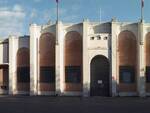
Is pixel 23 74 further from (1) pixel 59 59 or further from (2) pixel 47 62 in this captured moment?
(1) pixel 59 59

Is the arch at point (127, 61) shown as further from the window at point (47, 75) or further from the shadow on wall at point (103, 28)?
the window at point (47, 75)

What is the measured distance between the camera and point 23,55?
238ft

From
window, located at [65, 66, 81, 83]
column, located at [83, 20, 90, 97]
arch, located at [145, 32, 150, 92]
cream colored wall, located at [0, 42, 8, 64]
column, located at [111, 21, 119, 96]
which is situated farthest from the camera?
cream colored wall, located at [0, 42, 8, 64]

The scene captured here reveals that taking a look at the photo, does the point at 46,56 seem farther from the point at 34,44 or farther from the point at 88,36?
the point at 88,36

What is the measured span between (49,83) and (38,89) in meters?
2.05

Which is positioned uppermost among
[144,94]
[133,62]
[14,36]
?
[14,36]

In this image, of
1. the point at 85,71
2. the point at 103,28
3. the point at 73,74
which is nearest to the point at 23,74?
the point at 73,74

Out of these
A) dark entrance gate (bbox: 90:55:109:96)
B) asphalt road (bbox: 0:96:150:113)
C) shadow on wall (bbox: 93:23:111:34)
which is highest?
shadow on wall (bbox: 93:23:111:34)

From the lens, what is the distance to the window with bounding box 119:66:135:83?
66188mm

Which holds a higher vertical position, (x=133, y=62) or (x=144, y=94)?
(x=133, y=62)

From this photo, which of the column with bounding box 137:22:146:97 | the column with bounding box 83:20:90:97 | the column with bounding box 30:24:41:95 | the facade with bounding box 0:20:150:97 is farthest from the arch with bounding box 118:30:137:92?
the column with bounding box 30:24:41:95

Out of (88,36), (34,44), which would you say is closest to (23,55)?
(34,44)

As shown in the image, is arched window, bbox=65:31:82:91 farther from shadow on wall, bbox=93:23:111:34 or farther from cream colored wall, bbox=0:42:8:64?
cream colored wall, bbox=0:42:8:64

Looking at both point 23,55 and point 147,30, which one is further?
point 23,55
